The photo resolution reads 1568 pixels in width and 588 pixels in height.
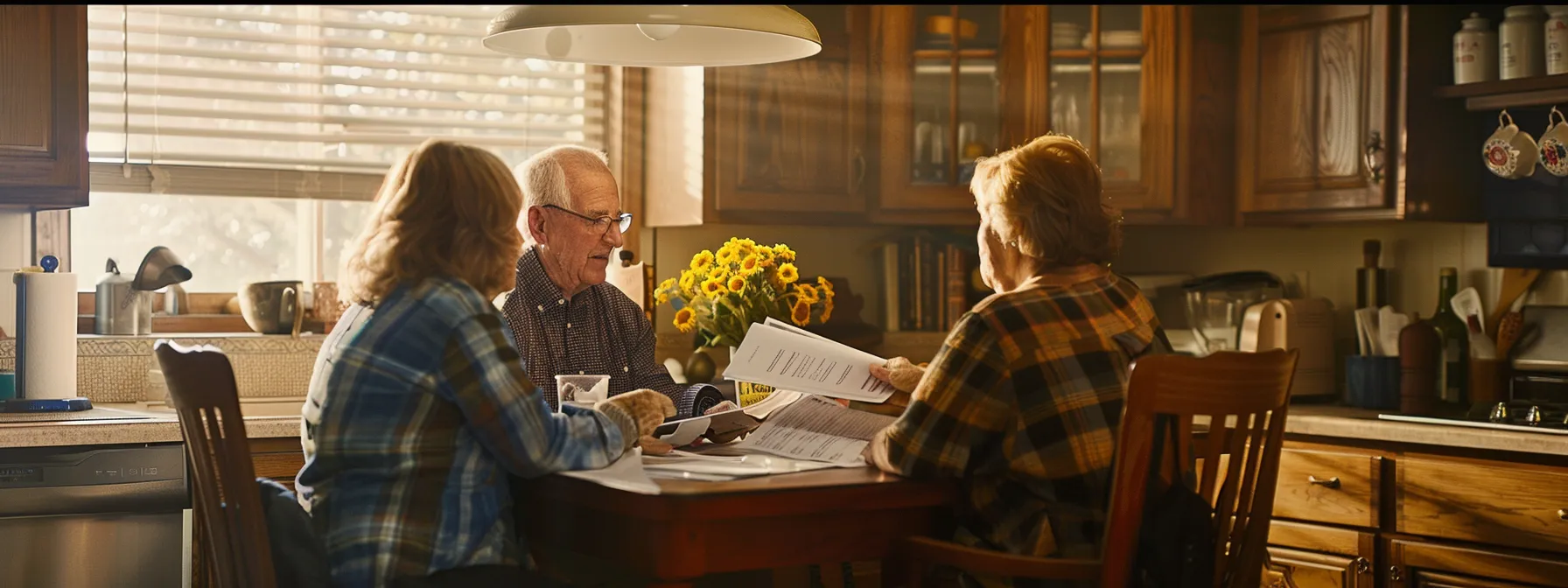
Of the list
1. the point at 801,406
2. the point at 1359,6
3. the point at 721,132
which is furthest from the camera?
the point at 721,132

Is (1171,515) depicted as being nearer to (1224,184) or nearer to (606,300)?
(606,300)

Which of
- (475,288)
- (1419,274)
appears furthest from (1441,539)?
(475,288)

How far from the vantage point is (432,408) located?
1920mm

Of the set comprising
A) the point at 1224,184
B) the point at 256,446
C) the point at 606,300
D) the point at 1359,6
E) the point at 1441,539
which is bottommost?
the point at 1441,539

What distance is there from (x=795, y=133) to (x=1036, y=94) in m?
0.62

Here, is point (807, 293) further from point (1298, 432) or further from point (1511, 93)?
point (1511, 93)

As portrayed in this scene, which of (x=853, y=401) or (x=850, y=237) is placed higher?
(x=850, y=237)

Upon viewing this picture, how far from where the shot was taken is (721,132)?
3691mm

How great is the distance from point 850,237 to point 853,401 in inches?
69.1

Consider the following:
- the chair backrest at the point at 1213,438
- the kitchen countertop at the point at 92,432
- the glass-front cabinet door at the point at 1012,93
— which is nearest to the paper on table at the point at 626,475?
the chair backrest at the point at 1213,438

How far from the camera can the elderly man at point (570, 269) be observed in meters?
2.82

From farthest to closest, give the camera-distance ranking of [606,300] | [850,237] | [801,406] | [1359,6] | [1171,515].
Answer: [850,237]
[1359,6]
[606,300]
[801,406]
[1171,515]

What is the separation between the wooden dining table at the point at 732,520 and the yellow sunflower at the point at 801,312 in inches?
37.0

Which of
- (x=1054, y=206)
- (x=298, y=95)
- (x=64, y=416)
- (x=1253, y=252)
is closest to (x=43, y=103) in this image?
(x=64, y=416)
